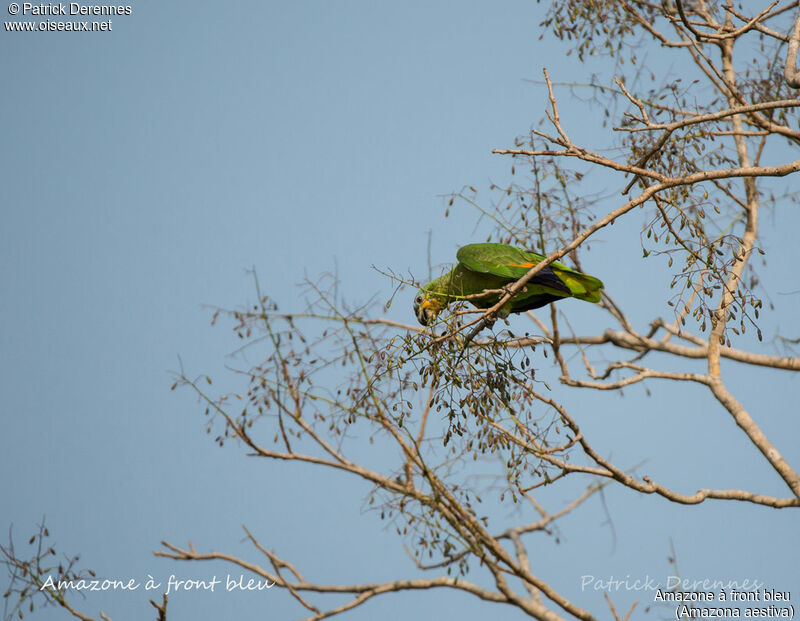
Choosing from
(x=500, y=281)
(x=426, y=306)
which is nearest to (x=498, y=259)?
(x=500, y=281)

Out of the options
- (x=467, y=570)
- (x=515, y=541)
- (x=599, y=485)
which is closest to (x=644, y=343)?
(x=599, y=485)

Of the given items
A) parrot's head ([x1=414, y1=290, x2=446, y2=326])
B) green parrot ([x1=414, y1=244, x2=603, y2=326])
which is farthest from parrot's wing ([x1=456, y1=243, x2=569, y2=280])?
parrot's head ([x1=414, y1=290, x2=446, y2=326])

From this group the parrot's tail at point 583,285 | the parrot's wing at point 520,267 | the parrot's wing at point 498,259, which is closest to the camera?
the parrot's wing at point 520,267

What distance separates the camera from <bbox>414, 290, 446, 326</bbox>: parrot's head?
5906 millimetres

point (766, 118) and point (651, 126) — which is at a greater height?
point (766, 118)

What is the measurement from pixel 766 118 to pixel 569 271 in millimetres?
3129

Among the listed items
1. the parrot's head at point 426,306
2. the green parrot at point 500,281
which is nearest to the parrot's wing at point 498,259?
the green parrot at point 500,281

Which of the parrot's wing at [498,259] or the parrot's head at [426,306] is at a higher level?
the parrot's wing at [498,259]

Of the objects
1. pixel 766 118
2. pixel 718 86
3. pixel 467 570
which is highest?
pixel 718 86

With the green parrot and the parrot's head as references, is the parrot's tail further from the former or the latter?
the parrot's head

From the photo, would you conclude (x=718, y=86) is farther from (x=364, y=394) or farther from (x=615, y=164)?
(x=364, y=394)

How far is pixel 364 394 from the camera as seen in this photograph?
4.82 m

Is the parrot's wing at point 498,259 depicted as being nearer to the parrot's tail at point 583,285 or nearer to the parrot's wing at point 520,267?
the parrot's wing at point 520,267

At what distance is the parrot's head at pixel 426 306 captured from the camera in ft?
19.4
